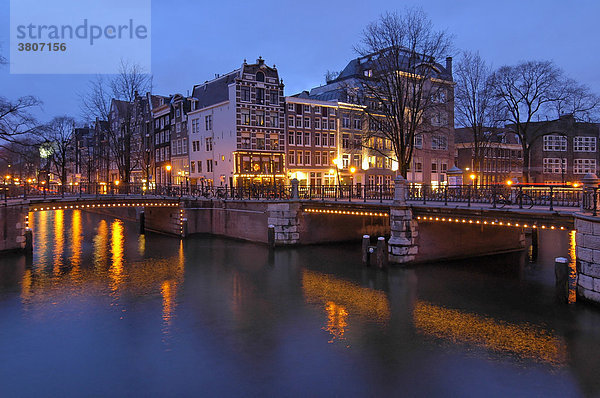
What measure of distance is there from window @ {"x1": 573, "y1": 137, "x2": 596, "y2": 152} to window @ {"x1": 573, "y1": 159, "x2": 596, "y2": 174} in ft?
5.51

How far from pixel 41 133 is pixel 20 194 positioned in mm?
4758

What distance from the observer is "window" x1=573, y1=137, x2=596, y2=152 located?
66.9m

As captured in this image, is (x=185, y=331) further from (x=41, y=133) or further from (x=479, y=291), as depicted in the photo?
(x=41, y=133)

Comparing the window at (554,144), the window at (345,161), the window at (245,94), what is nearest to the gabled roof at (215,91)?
the window at (245,94)

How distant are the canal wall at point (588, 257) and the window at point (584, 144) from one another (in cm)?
5911

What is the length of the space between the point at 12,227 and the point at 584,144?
7385 centimetres

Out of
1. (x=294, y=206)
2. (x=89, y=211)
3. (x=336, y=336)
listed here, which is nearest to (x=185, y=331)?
(x=336, y=336)

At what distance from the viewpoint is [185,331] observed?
15.9 m

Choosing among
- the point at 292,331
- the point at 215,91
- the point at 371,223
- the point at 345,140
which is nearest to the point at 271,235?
the point at 371,223

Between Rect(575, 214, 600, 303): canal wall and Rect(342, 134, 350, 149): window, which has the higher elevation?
Rect(342, 134, 350, 149): window

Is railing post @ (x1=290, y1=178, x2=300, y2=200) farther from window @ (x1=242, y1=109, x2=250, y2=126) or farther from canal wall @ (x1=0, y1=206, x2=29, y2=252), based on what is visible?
canal wall @ (x1=0, y1=206, x2=29, y2=252)

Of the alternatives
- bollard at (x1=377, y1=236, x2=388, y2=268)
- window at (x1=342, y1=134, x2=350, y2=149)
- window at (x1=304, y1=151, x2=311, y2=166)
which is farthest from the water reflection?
window at (x1=342, y1=134, x2=350, y2=149)

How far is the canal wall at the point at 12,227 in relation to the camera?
28766mm

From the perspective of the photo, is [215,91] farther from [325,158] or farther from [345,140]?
[345,140]
